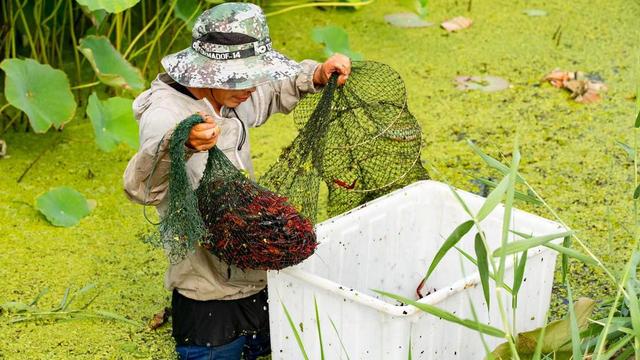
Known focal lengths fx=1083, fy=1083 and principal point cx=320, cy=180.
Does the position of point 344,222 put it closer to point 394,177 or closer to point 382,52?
point 394,177

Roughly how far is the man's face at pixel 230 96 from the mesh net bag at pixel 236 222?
6.7 inches

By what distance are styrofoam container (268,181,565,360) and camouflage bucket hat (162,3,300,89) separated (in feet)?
1.17

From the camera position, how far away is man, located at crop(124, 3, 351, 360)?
200 centimetres

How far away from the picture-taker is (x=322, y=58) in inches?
152

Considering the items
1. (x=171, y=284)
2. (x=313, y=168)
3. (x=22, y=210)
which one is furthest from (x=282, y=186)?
(x=22, y=210)

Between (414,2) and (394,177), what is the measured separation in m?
1.37

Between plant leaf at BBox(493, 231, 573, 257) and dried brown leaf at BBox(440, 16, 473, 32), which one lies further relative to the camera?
dried brown leaf at BBox(440, 16, 473, 32)

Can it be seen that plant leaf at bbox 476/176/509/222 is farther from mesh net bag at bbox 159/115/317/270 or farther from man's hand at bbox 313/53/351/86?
man's hand at bbox 313/53/351/86

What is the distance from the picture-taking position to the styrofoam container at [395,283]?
195 centimetres

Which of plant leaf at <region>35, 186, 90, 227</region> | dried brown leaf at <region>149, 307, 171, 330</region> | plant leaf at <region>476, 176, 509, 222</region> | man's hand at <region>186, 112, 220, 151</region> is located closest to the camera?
plant leaf at <region>476, 176, 509, 222</region>

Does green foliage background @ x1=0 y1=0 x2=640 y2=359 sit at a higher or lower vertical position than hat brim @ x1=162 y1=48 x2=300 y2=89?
lower

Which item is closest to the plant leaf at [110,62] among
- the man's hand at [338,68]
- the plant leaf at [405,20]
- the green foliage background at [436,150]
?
the green foliage background at [436,150]

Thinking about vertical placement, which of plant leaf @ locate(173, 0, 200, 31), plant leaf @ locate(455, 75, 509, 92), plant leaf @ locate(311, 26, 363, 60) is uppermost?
plant leaf @ locate(173, 0, 200, 31)

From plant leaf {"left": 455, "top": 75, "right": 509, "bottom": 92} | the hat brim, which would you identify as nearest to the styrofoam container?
the hat brim
